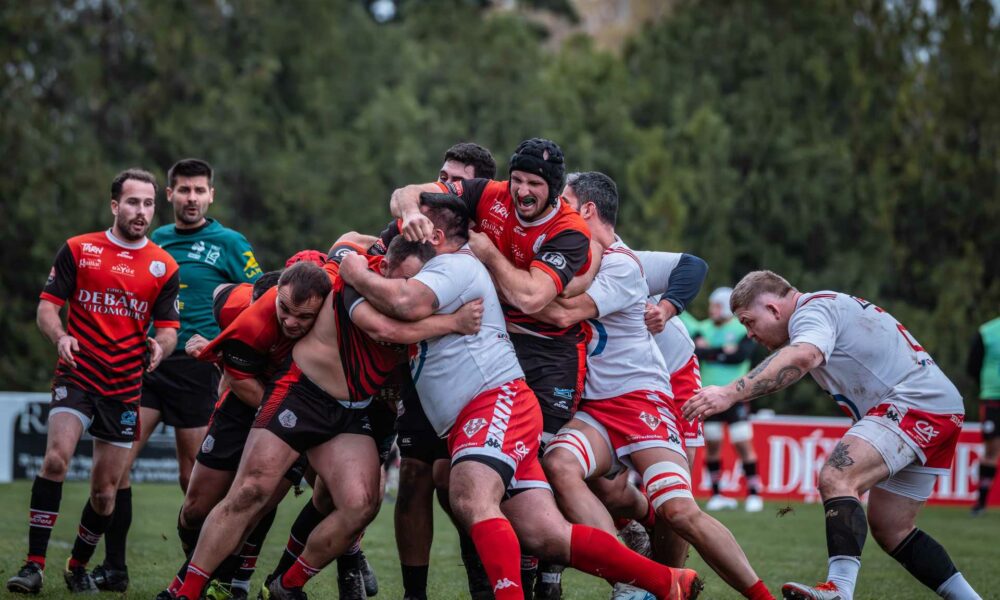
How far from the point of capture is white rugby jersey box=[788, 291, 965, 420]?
20.8 feet

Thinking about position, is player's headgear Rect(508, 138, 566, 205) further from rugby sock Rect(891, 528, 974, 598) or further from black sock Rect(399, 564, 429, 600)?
rugby sock Rect(891, 528, 974, 598)

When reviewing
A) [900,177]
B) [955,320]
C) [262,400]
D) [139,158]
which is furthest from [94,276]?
[900,177]

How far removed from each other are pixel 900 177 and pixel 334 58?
11797 millimetres

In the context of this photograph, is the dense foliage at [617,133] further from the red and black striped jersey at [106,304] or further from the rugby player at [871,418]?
the rugby player at [871,418]

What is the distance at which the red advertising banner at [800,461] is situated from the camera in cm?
1627

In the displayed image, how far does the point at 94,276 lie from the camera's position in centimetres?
724

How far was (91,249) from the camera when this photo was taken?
7.29 metres

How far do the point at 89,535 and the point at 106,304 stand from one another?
4.56 ft

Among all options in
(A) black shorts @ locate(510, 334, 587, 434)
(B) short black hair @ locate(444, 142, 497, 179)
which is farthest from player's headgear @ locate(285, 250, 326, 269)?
(A) black shorts @ locate(510, 334, 587, 434)

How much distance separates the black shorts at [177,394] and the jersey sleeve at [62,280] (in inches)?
33.1

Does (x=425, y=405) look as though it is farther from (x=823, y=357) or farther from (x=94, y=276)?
(x=94, y=276)

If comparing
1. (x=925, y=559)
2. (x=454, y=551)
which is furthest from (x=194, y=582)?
(x=454, y=551)

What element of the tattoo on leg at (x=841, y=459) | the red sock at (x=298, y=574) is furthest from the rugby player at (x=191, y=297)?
the tattoo on leg at (x=841, y=459)

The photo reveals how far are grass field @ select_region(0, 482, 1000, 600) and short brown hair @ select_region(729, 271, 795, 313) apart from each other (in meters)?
2.09
